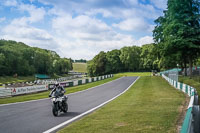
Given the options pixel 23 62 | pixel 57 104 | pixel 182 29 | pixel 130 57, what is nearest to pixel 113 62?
pixel 130 57

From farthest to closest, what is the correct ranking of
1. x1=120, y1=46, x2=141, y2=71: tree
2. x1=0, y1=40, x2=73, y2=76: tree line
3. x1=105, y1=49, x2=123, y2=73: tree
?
x1=105, y1=49, x2=123, y2=73: tree
x1=120, y1=46, x2=141, y2=71: tree
x1=0, y1=40, x2=73, y2=76: tree line

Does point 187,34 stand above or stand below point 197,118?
above

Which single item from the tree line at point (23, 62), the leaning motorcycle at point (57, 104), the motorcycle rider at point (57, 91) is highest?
the tree line at point (23, 62)

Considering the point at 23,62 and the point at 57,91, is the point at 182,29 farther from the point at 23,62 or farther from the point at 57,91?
the point at 23,62

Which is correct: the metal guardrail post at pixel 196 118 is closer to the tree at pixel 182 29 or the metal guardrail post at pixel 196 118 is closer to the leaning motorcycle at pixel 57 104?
the leaning motorcycle at pixel 57 104

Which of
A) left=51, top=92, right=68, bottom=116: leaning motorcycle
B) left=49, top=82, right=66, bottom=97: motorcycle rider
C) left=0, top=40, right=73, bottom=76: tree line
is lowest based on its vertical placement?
left=51, top=92, right=68, bottom=116: leaning motorcycle

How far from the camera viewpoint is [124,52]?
121125 millimetres

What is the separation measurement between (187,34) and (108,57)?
93.7 metres

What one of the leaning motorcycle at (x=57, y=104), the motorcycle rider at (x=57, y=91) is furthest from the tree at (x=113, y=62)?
the motorcycle rider at (x=57, y=91)

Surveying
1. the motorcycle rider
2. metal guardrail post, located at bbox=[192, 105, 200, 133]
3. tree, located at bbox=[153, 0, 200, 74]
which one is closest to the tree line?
tree, located at bbox=[153, 0, 200, 74]

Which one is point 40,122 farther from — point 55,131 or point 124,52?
point 124,52

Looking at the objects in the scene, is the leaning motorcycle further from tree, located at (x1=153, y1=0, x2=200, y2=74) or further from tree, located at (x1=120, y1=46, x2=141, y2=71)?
tree, located at (x1=120, y1=46, x2=141, y2=71)

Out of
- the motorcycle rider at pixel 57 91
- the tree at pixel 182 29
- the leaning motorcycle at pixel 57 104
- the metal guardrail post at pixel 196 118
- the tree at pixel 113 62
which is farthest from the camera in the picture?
the tree at pixel 113 62

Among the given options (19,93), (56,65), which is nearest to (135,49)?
(56,65)
